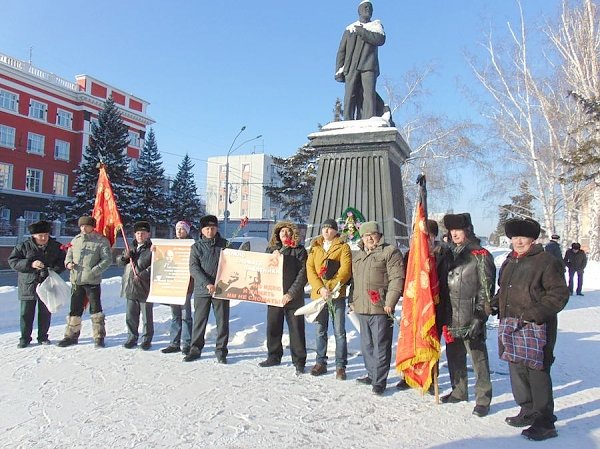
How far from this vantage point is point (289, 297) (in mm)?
5070

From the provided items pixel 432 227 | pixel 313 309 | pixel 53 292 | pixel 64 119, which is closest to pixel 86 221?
pixel 53 292

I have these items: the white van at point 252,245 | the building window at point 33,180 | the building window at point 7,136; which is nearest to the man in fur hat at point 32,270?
the white van at point 252,245

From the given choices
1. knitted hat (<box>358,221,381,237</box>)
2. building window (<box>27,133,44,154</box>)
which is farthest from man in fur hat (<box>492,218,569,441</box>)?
building window (<box>27,133,44,154</box>)

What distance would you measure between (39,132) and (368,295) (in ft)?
129

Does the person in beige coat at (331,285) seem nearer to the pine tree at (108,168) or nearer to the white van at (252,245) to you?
the white van at (252,245)

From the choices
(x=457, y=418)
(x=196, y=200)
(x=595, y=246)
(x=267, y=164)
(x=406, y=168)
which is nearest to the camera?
(x=457, y=418)

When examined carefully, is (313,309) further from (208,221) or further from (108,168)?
(108,168)

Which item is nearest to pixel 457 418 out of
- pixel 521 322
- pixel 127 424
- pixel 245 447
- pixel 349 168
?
pixel 521 322

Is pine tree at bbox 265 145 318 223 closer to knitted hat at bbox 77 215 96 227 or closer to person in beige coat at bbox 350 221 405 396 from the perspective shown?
knitted hat at bbox 77 215 96 227

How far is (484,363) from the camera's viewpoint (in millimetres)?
4043

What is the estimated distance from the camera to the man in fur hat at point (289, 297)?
5102mm

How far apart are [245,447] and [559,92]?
26.1m

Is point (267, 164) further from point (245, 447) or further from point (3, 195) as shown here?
point (245, 447)

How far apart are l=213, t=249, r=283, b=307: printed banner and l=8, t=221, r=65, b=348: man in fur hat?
237 cm
